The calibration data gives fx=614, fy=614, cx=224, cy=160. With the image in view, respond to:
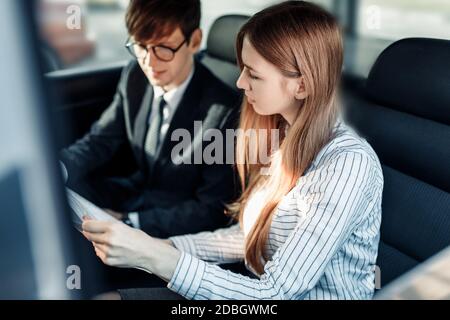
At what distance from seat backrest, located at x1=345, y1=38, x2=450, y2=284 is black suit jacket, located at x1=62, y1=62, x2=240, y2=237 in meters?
0.36

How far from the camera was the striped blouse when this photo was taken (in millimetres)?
1010

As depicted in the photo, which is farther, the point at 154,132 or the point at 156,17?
the point at 154,132

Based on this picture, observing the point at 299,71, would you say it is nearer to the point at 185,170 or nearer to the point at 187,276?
the point at 187,276

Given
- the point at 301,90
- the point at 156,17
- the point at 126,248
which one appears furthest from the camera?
the point at 156,17

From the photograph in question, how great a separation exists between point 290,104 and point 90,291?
19.0 inches

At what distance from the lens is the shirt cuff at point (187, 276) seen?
1.02 m

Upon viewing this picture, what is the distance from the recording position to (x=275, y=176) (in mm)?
1185

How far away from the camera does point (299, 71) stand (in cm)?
107

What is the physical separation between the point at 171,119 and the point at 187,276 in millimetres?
637

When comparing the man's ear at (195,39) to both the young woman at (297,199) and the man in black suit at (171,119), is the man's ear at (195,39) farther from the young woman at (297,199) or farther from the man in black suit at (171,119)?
the young woman at (297,199)

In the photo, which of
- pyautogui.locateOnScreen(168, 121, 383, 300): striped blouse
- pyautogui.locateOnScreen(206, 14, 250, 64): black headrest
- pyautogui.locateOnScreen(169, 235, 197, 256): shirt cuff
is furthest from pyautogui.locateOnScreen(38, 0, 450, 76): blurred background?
pyautogui.locateOnScreen(169, 235, 197, 256): shirt cuff

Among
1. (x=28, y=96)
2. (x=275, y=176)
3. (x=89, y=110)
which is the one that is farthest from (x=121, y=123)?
(x=28, y=96)

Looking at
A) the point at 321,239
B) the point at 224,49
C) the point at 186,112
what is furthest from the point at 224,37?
the point at 321,239
